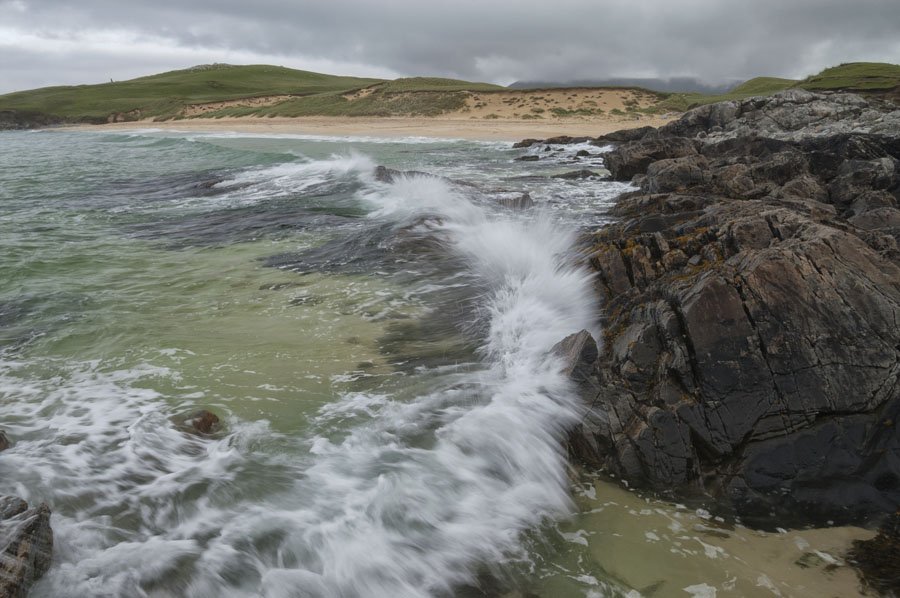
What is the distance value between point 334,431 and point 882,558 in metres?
3.70

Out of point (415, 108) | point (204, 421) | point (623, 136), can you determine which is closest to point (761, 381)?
point (204, 421)

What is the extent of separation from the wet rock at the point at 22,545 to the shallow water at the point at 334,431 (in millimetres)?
108

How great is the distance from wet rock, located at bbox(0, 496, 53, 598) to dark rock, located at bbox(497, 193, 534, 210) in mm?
10392

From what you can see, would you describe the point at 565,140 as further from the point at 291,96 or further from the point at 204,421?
the point at 291,96

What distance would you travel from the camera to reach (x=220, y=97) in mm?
70000

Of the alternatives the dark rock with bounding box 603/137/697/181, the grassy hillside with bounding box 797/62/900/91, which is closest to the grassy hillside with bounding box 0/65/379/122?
the grassy hillside with bounding box 797/62/900/91

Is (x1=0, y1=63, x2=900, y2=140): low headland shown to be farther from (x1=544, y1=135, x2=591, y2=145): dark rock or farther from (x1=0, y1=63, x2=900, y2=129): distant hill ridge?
(x1=544, y1=135, x2=591, y2=145): dark rock

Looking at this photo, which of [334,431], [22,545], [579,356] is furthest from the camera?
[579,356]

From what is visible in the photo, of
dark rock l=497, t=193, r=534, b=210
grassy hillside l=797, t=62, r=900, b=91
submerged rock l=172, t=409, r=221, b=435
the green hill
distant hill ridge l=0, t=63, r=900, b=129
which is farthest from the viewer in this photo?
the green hill

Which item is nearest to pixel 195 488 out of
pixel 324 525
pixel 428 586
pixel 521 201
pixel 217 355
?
pixel 324 525

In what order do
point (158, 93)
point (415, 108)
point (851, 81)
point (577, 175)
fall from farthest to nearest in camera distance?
point (158, 93)
point (415, 108)
point (851, 81)
point (577, 175)

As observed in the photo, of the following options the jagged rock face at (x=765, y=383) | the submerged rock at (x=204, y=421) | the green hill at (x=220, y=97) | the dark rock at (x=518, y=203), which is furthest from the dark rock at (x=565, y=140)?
the submerged rock at (x=204, y=421)

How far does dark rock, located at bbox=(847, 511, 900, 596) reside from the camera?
3029 millimetres

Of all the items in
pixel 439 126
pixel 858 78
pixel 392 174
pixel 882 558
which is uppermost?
pixel 858 78
